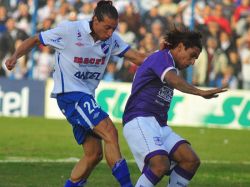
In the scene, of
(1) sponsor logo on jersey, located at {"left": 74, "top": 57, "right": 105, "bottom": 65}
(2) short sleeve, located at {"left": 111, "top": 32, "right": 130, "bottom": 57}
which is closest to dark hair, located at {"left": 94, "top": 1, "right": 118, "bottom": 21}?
(1) sponsor logo on jersey, located at {"left": 74, "top": 57, "right": 105, "bottom": 65}

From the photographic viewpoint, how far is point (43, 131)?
20.5m

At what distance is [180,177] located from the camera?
9.04 meters

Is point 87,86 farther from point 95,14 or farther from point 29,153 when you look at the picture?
point 29,153

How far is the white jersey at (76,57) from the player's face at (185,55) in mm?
991

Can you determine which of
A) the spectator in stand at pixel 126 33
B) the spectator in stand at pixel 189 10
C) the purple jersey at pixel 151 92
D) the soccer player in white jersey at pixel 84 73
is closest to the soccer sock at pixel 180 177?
the purple jersey at pixel 151 92

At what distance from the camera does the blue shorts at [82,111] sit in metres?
9.41

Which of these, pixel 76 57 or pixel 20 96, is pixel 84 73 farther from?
pixel 20 96

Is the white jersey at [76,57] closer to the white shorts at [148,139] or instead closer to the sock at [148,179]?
the white shorts at [148,139]

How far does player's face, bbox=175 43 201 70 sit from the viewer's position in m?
9.07

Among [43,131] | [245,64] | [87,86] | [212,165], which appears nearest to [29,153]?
[212,165]

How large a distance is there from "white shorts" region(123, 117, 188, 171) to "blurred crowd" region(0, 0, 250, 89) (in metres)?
13.5

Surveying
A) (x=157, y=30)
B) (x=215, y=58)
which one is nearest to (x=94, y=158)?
(x=215, y=58)

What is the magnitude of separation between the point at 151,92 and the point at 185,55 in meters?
0.54

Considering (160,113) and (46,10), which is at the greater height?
(160,113)
